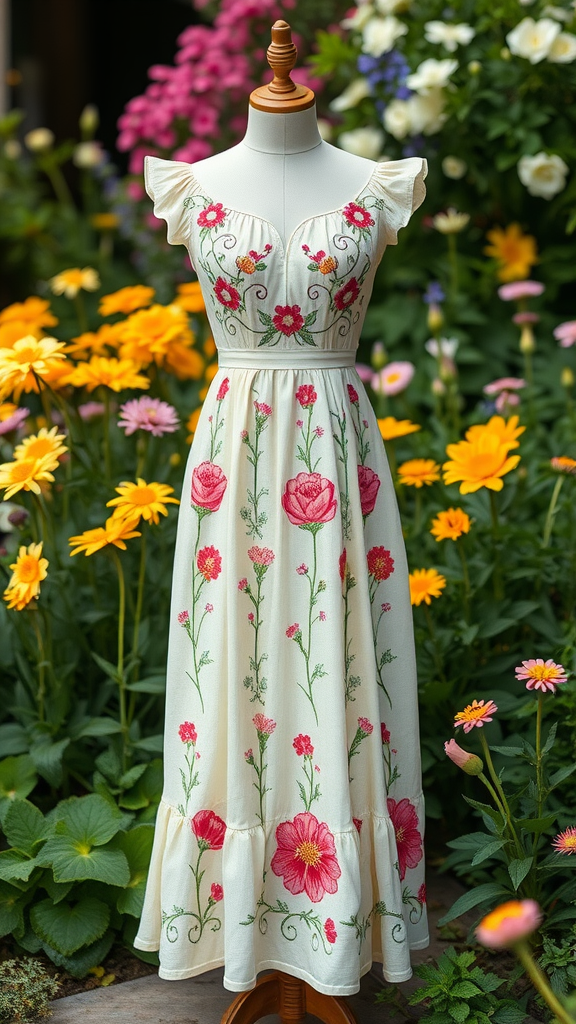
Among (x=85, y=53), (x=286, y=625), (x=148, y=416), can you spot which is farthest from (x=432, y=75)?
(x=85, y=53)

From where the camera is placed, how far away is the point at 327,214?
1.52 metres

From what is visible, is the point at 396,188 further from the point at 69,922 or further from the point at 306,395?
the point at 69,922

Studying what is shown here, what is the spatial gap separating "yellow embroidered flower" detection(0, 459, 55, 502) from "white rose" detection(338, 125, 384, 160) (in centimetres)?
176

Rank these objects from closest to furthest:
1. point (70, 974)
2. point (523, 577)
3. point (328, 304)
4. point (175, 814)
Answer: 1. point (328, 304)
2. point (175, 814)
3. point (70, 974)
4. point (523, 577)

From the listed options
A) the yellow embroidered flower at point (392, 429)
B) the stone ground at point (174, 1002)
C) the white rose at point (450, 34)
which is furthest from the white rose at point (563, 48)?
the stone ground at point (174, 1002)

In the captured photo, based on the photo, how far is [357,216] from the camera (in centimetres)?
153

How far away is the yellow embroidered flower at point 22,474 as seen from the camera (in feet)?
6.14

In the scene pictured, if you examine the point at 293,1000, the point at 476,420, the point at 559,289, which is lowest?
the point at 293,1000

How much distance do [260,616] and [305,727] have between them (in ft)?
0.60

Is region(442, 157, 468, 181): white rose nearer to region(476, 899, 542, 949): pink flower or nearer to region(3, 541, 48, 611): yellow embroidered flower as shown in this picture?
region(3, 541, 48, 611): yellow embroidered flower

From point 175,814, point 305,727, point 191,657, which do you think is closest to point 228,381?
point 191,657

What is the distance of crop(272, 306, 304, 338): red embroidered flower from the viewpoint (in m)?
1.51

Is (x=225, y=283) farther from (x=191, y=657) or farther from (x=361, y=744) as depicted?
(x=361, y=744)

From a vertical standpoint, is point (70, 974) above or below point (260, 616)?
below
